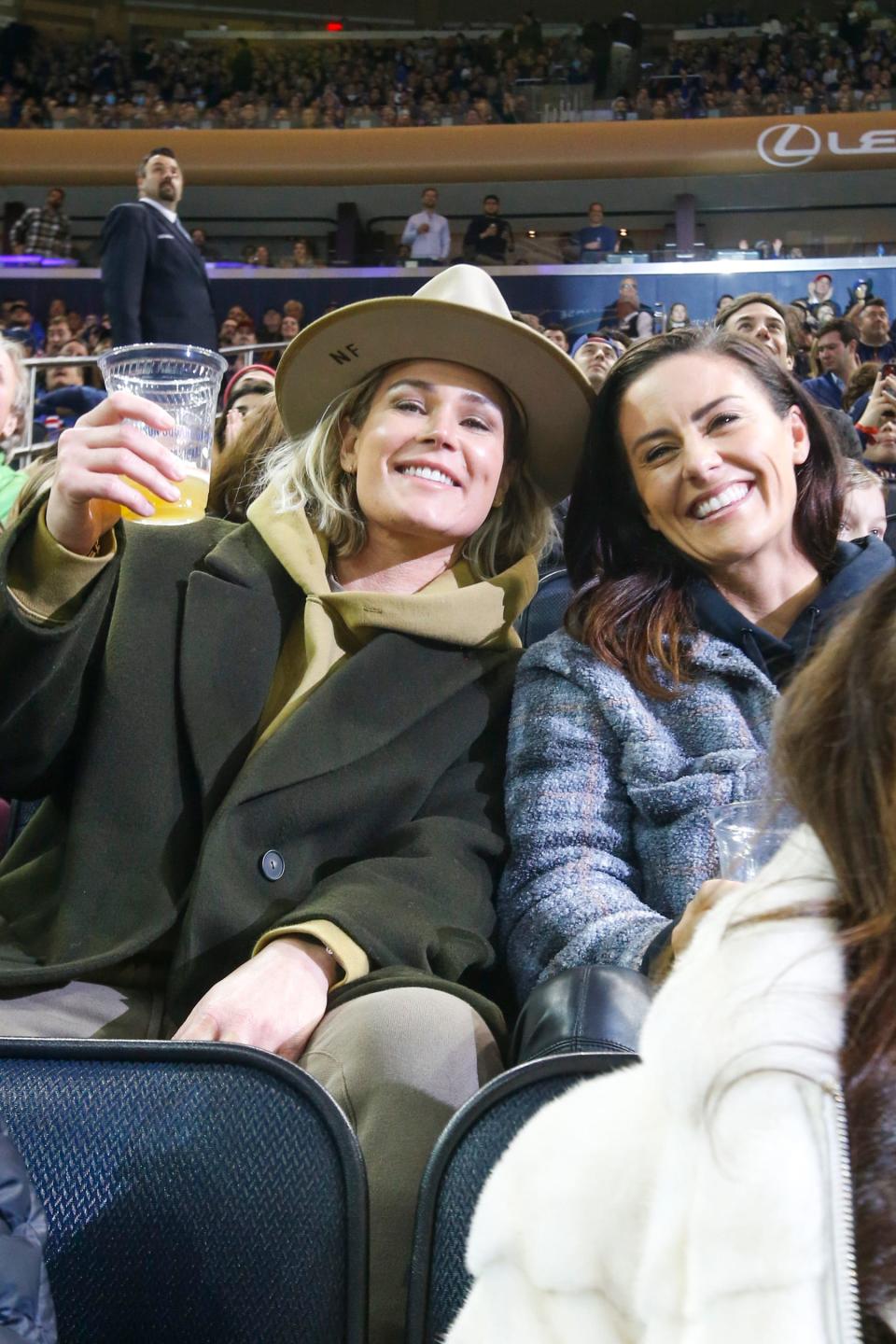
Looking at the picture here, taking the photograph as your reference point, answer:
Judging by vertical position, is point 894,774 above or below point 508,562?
below

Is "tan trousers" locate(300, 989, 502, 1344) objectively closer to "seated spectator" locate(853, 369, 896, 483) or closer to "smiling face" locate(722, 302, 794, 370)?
"smiling face" locate(722, 302, 794, 370)

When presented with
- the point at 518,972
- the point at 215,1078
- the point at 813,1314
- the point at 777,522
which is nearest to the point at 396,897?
the point at 518,972

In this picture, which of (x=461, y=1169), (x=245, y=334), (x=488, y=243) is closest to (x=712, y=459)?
(x=461, y=1169)

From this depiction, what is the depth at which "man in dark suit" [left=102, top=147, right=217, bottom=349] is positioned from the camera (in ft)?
16.7

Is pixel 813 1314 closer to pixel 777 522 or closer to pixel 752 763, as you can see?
pixel 752 763

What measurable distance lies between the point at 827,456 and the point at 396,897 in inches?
31.2

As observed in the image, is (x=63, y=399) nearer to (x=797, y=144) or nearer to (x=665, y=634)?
(x=665, y=634)

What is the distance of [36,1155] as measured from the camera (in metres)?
0.86

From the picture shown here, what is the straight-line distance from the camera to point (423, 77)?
1423 centimetres

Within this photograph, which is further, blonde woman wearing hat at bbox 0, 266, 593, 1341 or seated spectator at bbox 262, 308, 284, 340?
seated spectator at bbox 262, 308, 284, 340

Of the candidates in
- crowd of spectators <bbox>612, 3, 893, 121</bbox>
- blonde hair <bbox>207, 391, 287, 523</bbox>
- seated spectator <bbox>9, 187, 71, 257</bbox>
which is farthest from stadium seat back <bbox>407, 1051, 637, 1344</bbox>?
crowd of spectators <bbox>612, 3, 893, 121</bbox>

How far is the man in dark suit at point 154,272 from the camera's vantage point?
5.08 meters

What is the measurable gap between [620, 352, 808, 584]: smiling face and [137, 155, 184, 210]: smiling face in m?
4.22

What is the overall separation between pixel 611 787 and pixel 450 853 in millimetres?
195
